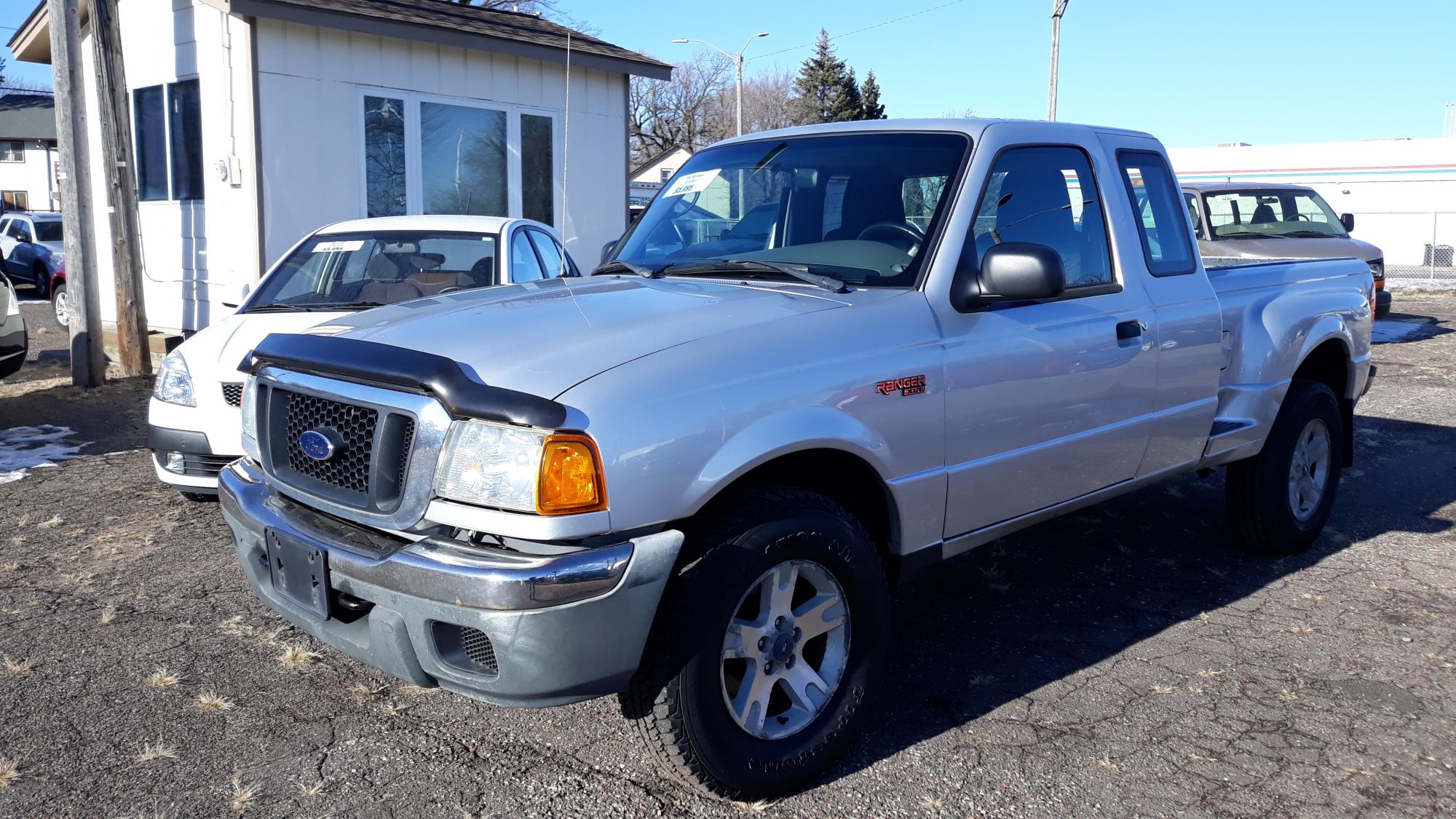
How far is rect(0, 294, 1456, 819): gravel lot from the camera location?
3221 mm

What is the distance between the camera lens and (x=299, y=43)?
35.2 ft

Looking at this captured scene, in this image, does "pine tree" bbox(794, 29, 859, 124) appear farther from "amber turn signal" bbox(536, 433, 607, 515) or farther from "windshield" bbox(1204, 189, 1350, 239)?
"amber turn signal" bbox(536, 433, 607, 515)

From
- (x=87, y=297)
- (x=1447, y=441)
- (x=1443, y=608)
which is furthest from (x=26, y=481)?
(x=1447, y=441)

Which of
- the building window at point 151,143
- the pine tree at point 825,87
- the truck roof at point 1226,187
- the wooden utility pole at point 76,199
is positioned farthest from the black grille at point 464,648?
the pine tree at point 825,87

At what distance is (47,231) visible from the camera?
21609 millimetres

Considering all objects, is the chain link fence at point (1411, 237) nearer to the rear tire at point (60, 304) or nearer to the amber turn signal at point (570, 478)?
the rear tire at point (60, 304)

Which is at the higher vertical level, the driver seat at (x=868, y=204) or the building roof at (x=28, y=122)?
the building roof at (x=28, y=122)

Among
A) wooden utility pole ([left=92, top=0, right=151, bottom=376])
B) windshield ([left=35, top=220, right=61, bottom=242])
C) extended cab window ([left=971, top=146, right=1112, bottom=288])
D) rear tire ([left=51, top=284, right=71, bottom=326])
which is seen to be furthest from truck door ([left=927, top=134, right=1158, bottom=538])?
windshield ([left=35, top=220, right=61, bottom=242])

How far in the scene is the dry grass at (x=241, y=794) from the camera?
123 inches

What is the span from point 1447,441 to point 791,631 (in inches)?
285

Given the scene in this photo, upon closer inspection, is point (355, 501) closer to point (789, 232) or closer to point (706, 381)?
point (706, 381)

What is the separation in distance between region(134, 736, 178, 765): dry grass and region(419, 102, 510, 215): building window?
29.9 feet

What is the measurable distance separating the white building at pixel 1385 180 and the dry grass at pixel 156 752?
31.0 metres

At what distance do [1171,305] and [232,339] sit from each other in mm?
4597
